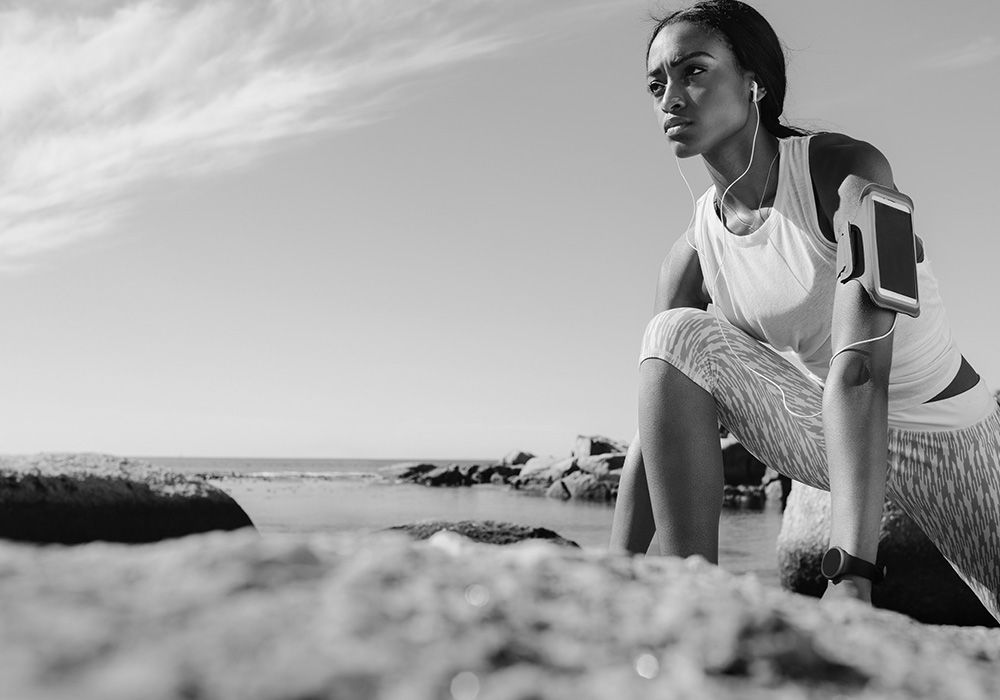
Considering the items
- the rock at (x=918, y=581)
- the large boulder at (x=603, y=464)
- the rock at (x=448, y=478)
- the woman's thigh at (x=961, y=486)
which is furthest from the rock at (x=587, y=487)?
the woman's thigh at (x=961, y=486)

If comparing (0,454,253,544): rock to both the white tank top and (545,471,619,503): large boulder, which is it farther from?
(545,471,619,503): large boulder

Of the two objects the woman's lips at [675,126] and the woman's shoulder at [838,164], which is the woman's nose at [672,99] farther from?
the woman's shoulder at [838,164]

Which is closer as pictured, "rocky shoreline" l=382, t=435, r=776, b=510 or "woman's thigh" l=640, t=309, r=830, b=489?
"woman's thigh" l=640, t=309, r=830, b=489

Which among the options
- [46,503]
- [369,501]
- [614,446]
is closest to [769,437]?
[46,503]

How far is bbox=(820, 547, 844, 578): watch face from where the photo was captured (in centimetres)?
153

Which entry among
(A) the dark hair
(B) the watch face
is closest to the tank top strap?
(A) the dark hair

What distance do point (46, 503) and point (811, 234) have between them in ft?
12.5

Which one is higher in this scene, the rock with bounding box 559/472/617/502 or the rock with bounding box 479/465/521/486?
the rock with bounding box 559/472/617/502

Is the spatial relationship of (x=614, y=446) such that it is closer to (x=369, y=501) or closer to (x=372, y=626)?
(x=369, y=501)

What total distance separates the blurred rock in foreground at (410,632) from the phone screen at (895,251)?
115cm

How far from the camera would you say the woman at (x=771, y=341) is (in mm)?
2010

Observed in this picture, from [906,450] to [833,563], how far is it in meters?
0.78

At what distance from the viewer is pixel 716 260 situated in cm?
242

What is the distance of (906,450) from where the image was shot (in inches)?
86.3
